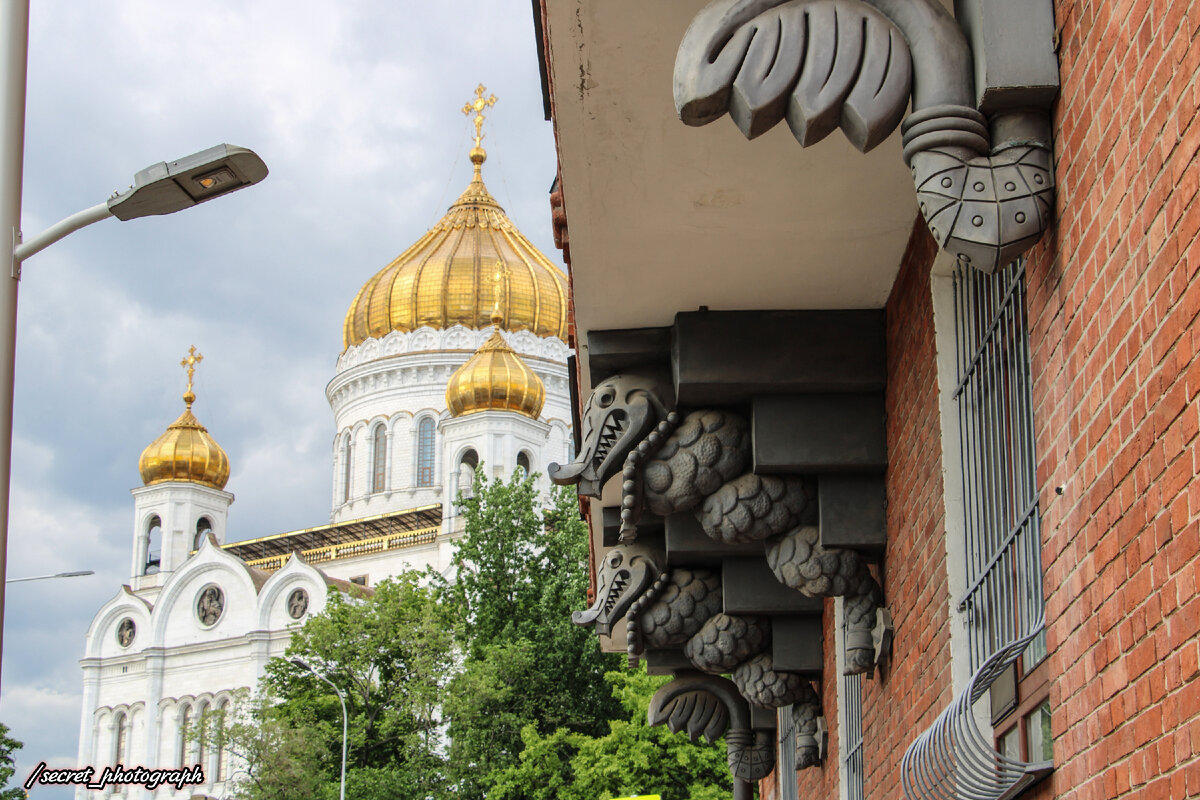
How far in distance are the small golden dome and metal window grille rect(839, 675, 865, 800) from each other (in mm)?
58571

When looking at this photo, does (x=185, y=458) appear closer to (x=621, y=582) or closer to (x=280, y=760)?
(x=280, y=760)

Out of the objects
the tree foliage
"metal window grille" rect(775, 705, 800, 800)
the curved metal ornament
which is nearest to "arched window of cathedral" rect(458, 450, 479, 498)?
the tree foliage

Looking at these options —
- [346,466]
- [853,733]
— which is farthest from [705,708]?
[346,466]

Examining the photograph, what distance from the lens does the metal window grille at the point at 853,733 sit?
28.1 feet

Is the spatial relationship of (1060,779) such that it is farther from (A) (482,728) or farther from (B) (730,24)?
(A) (482,728)

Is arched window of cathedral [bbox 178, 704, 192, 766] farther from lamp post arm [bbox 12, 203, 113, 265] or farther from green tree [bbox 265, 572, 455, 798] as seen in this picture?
lamp post arm [bbox 12, 203, 113, 265]

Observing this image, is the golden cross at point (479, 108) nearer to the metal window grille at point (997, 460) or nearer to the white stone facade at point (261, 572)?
the white stone facade at point (261, 572)

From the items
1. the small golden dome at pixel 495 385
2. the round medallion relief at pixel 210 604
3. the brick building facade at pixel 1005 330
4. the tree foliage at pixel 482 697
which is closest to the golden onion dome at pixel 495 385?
the small golden dome at pixel 495 385

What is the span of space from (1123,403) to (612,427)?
427 centimetres

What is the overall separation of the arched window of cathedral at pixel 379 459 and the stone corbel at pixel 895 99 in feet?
247

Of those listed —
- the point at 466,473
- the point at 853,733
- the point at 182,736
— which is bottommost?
the point at 853,733

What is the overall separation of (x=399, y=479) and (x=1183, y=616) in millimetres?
75529

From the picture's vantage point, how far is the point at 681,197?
663 cm

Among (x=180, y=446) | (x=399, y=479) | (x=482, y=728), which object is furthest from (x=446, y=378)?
(x=482, y=728)
